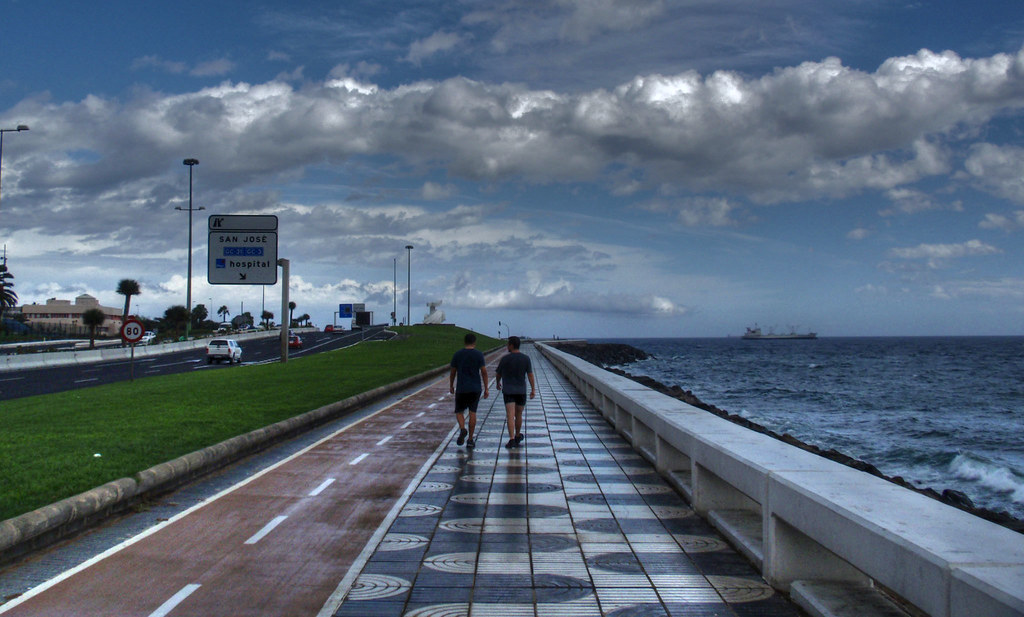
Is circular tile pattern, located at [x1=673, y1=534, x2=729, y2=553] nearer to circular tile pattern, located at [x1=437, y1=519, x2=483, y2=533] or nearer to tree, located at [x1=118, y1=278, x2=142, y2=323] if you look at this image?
circular tile pattern, located at [x1=437, y1=519, x2=483, y2=533]

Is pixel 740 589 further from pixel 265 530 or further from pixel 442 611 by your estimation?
pixel 265 530

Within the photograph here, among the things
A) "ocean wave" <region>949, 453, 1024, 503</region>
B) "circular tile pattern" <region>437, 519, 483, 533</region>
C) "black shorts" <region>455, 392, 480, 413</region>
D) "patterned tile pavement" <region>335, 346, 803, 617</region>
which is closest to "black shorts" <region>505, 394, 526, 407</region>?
"black shorts" <region>455, 392, 480, 413</region>

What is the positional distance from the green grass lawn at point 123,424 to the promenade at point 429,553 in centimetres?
144

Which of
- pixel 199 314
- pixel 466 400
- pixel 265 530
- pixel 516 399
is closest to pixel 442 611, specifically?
pixel 265 530

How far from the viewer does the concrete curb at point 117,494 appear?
6.86 m

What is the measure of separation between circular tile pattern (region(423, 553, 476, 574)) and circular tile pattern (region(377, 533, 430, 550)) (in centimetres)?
44

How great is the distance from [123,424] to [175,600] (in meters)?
9.49

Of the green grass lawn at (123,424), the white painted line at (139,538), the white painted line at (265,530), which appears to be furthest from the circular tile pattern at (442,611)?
the green grass lawn at (123,424)

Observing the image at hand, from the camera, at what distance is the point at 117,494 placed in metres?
8.41

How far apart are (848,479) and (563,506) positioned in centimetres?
353

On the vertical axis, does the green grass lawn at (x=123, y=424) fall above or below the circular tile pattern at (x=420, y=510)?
above

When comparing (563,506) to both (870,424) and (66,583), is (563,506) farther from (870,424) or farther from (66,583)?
(870,424)

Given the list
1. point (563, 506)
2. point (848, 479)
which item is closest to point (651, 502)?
point (563, 506)

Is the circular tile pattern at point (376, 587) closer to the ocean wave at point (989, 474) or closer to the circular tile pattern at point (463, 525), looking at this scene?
the circular tile pattern at point (463, 525)
